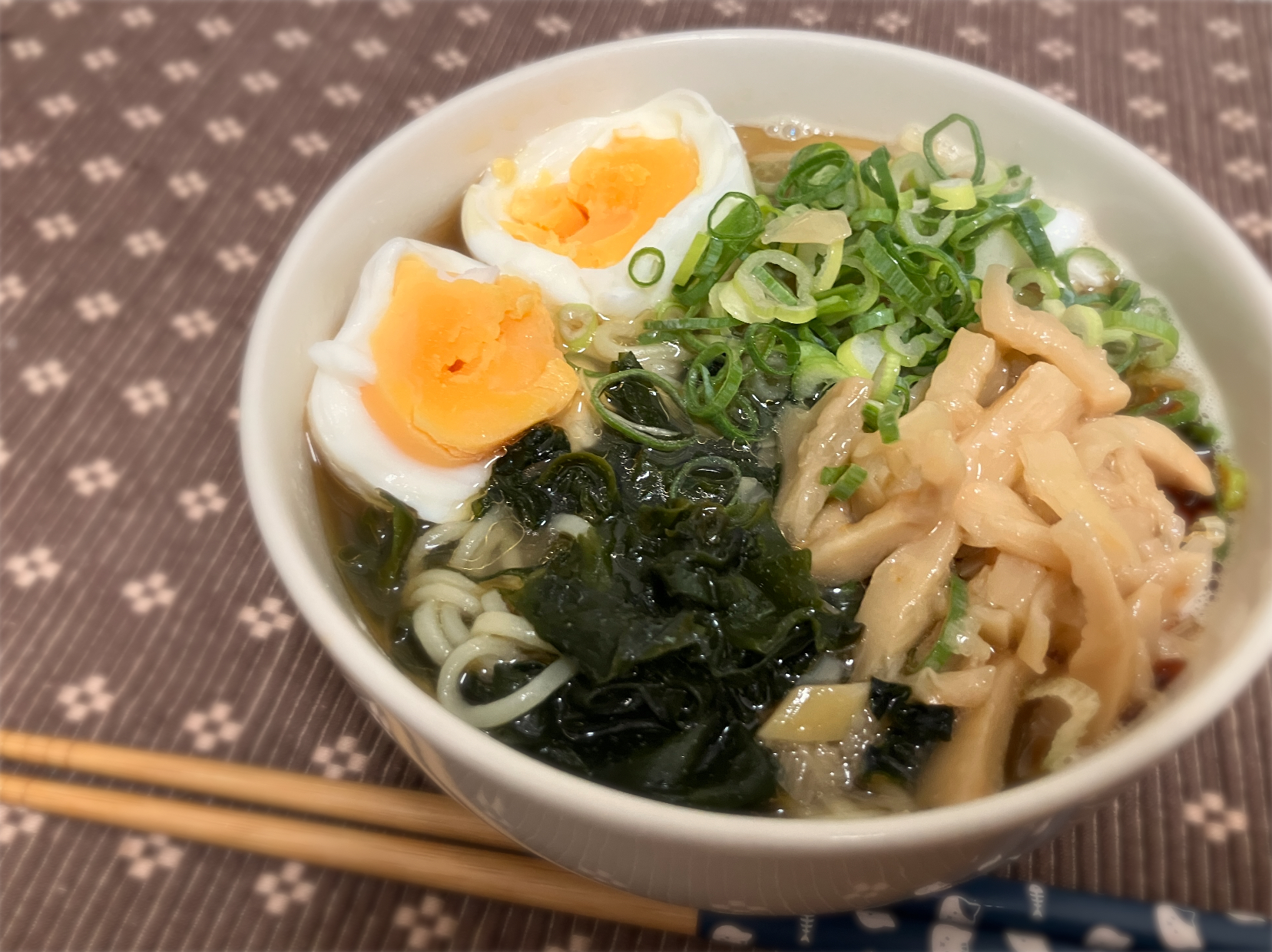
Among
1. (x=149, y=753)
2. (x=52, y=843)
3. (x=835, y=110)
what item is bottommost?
(x=52, y=843)

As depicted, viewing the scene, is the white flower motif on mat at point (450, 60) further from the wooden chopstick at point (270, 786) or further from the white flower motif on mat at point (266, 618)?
the wooden chopstick at point (270, 786)

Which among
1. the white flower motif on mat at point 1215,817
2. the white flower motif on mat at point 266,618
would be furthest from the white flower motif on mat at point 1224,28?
the white flower motif on mat at point 266,618

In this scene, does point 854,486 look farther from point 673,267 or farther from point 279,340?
point 279,340

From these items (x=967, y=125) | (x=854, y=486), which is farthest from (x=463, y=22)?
(x=854, y=486)

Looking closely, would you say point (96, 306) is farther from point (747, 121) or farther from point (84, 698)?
Answer: point (747, 121)

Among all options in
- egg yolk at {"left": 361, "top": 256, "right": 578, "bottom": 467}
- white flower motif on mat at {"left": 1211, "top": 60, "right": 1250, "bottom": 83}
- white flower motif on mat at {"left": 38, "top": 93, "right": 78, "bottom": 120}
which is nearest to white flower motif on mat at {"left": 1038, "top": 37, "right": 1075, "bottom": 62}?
white flower motif on mat at {"left": 1211, "top": 60, "right": 1250, "bottom": 83}

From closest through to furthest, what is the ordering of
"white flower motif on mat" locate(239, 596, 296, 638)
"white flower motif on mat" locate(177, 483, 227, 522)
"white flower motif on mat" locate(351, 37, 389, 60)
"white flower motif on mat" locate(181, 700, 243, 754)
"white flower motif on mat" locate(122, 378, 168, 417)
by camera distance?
"white flower motif on mat" locate(181, 700, 243, 754) < "white flower motif on mat" locate(239, 596, 296, 638) < "white flower motif on mat" locate(177, 483, 227, 522) < "white flower motif on mat" locate(122, 378, 168, 417) < "white flower motif on mat" locate(351, 37, 389, 60)

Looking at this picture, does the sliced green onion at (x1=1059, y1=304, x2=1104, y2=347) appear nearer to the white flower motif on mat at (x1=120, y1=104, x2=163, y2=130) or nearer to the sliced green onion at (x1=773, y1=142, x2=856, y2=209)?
the sliced green onion at (x1=773, y1=142, x2=856, y2=209)
